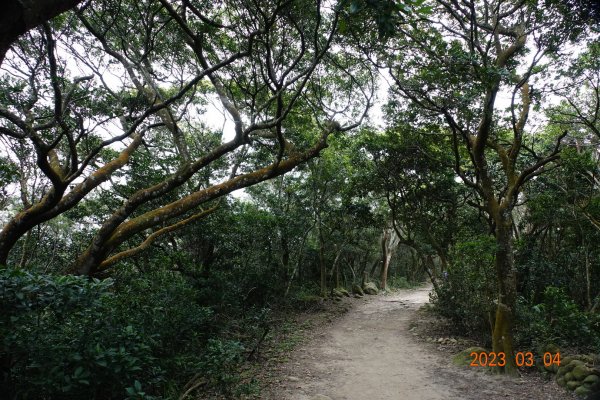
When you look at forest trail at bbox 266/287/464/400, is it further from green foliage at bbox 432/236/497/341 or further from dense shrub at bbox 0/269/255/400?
dense shrub at bbox 0/269/255/400

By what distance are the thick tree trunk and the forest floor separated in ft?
1.47

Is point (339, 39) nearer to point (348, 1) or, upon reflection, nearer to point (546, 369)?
point (348, 1)

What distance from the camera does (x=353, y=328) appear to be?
11156 mm

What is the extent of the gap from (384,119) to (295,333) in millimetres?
7072

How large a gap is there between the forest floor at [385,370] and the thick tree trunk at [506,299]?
45 cm

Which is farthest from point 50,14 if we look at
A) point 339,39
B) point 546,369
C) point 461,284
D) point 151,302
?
point 461,284

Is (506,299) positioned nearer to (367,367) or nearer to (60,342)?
(367,367)

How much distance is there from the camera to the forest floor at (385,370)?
5.68 meters

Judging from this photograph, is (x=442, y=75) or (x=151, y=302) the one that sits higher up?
(x=442, y=75)

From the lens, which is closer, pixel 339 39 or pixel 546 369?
pixel 546 369

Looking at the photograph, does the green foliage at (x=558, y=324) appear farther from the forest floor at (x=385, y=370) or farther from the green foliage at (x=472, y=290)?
the forest floor at (x=385, y=370)

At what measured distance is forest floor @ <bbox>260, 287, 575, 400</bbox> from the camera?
5676 millimetres

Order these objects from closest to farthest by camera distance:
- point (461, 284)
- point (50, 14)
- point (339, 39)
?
point (50, 14) < point (339, 39) < point (461, 284)

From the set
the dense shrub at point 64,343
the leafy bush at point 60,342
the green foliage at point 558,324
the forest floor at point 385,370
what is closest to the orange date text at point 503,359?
the forest floor at point 385,370
